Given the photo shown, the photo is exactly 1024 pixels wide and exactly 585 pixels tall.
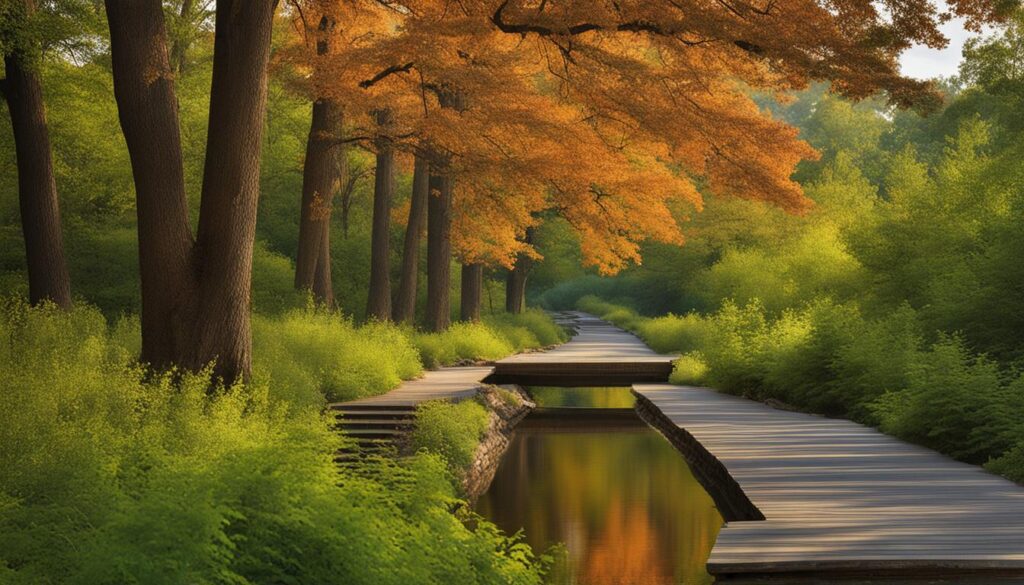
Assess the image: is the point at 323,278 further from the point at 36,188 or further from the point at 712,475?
the point at 712,475

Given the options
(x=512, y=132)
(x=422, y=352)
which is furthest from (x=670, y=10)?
(x=422, y=352)

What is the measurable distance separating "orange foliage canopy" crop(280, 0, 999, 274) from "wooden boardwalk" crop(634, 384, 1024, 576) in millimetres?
4798

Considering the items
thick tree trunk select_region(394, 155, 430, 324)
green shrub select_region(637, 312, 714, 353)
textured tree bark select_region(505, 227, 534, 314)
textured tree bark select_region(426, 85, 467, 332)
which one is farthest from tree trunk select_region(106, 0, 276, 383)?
textured tree bark select_region(505, 227, 534, 314)

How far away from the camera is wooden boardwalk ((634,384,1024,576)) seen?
9.27 metres

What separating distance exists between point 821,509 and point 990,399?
4.78m

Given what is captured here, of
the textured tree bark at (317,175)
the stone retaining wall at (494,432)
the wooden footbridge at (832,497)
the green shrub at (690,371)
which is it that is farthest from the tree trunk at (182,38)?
the wooden footbridge at (832,497)

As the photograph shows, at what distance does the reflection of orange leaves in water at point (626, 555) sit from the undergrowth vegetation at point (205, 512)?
300 cm

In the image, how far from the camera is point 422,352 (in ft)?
102

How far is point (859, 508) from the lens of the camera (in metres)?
11.5

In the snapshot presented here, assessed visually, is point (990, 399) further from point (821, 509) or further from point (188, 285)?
point (188, 285)

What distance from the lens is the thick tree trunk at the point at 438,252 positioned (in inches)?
1375

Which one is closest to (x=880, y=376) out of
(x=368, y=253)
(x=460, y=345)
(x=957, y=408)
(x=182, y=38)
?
(x=957, y=408)

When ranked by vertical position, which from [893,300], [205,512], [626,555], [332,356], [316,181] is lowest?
[626,555]

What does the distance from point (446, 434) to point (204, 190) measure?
486cm
